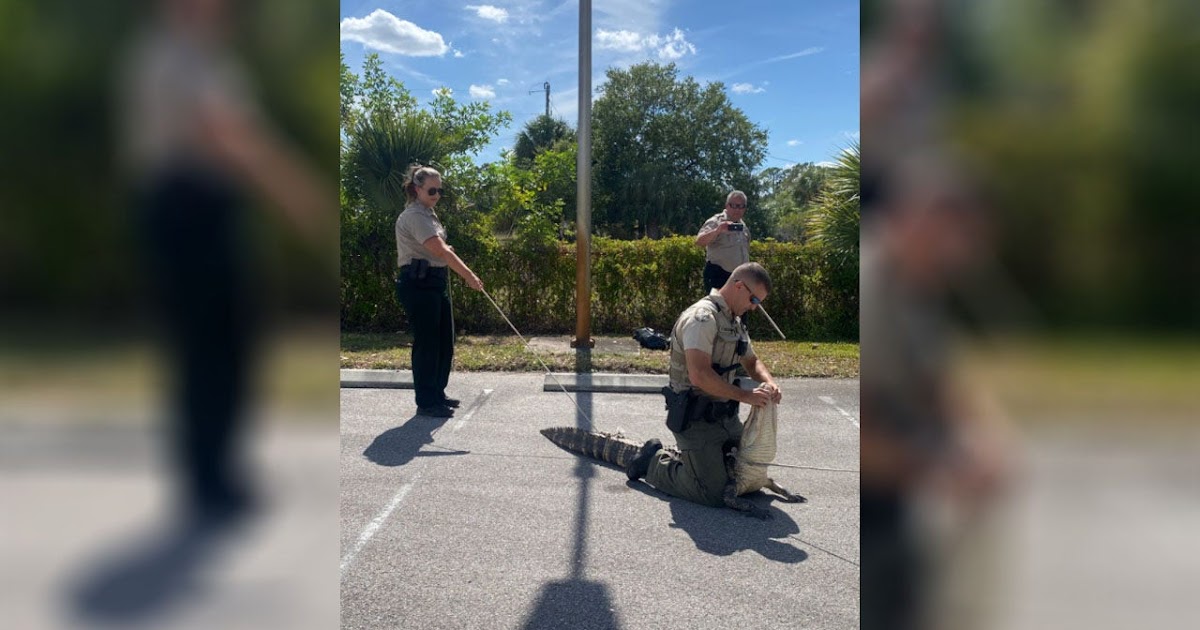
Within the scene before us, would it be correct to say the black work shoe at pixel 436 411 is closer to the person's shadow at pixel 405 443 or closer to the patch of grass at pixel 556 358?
the person's shadow at pixel 405 443

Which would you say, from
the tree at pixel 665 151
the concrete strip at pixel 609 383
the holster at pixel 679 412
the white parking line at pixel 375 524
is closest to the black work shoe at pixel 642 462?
the holster at pixel 679 412

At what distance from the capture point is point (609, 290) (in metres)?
11.6

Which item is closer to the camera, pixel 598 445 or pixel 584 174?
pixel 598 445

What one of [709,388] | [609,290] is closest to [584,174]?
[609,290]

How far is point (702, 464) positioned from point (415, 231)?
2.76 m

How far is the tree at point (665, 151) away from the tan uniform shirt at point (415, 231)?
2826 cm

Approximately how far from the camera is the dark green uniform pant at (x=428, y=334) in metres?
5.64

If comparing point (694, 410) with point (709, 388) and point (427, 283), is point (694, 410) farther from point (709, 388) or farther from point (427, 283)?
point (427, 283)

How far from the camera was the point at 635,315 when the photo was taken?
11695 millimetres
